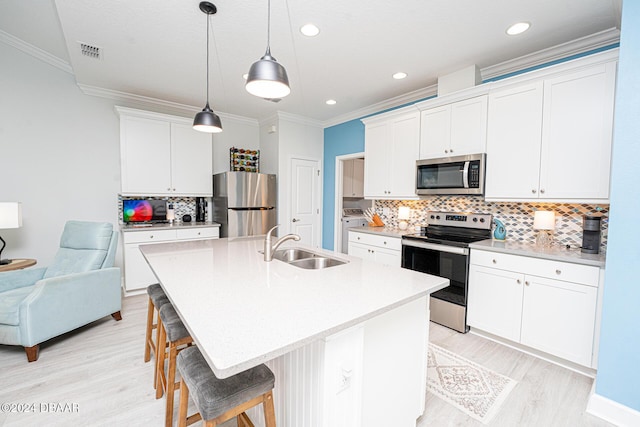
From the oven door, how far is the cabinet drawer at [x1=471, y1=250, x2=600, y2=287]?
13 centimetres

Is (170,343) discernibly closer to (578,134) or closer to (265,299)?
(265,299)

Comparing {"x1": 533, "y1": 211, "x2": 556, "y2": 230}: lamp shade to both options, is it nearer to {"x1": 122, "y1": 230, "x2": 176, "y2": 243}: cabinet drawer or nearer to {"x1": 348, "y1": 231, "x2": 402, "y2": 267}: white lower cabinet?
{"x1": 348, "y1": 231, "x2": 402, "y2": 267}: white lower cabinet

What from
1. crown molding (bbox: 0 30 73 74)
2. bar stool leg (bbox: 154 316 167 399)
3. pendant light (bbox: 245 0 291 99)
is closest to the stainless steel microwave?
pendant light (bbox: 245 0 291 99)

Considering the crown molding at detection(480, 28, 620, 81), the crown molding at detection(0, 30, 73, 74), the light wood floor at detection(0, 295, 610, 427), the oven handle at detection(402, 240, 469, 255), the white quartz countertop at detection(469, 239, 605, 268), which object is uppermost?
the crown molding at detection(0, 30, 73, 74)

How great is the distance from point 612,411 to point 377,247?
228cm

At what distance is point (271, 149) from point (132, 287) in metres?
2.90

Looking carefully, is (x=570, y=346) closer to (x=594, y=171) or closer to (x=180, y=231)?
(x=594, y=171)

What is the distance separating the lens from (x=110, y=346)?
2.47 meters

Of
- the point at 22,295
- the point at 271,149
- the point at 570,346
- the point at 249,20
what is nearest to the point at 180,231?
the point at 22,295

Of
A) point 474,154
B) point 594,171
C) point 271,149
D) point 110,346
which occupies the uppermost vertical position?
point 271,149

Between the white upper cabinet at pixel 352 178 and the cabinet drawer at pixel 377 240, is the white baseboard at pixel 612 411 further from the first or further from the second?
the white upper cabinet at pixel 352 178

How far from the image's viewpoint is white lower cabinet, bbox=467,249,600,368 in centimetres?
206

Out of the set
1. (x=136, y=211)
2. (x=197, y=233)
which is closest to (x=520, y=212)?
(x=197, y=233)

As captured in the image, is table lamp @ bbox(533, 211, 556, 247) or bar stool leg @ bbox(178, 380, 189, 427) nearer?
bar stool leg @ bbox(178, 380, 189, 427)
